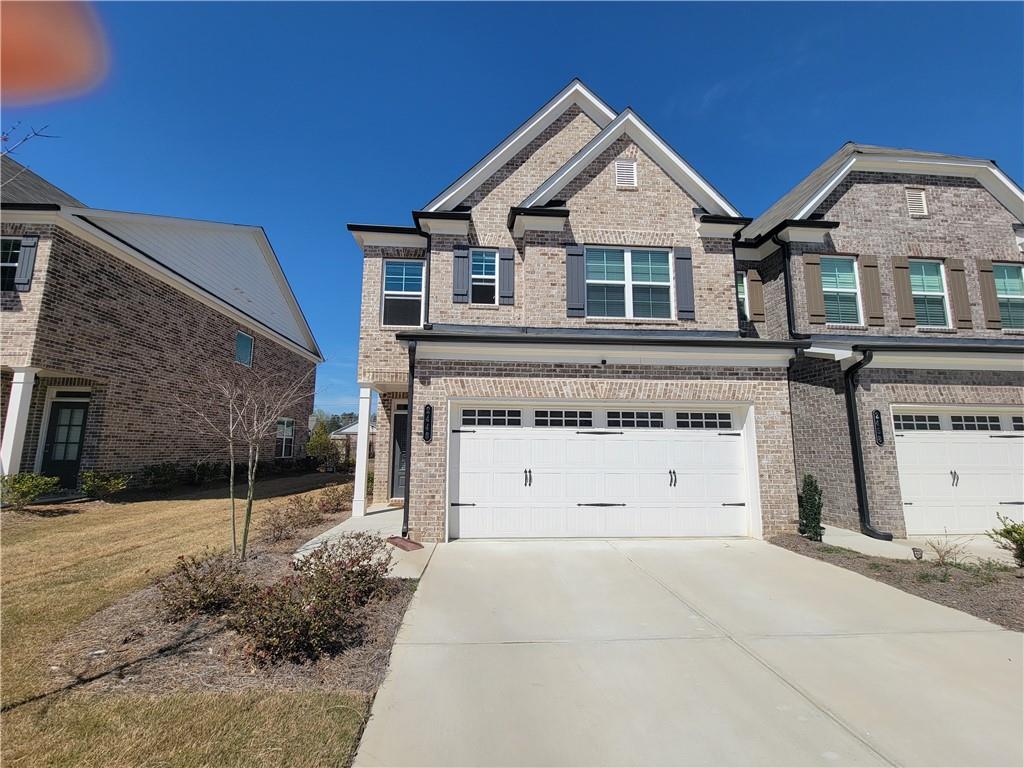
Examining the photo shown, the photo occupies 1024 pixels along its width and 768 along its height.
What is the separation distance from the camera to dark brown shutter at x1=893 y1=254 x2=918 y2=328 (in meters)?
11.1

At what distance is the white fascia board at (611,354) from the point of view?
347 inches

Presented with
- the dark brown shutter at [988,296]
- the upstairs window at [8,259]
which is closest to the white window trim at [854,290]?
the dark brown shutter at [988,296]

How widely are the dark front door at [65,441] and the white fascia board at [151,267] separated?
178 inches

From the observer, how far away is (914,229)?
37.9ft

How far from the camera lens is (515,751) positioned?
2977 millimetres

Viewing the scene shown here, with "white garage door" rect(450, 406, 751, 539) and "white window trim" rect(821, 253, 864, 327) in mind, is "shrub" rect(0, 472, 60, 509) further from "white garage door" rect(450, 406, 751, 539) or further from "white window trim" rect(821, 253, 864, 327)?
"white window trim" rect(821, 253, 864, 327)

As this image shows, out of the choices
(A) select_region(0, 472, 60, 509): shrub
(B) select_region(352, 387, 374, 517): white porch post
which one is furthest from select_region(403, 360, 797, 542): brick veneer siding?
(A) select_region(0, 472, 60, 509): shrub

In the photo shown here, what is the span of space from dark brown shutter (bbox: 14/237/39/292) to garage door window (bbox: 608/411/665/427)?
14.7 meters

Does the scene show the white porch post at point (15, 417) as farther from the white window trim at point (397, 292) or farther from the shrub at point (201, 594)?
the shrub at point (201, 594)

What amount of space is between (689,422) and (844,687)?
5.91 metres

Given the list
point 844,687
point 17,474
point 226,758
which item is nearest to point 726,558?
point 844,687

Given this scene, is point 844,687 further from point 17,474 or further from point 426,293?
point 17,474

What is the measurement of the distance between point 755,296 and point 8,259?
19.3 m

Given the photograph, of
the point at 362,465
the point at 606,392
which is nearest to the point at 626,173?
the point at 606,392
